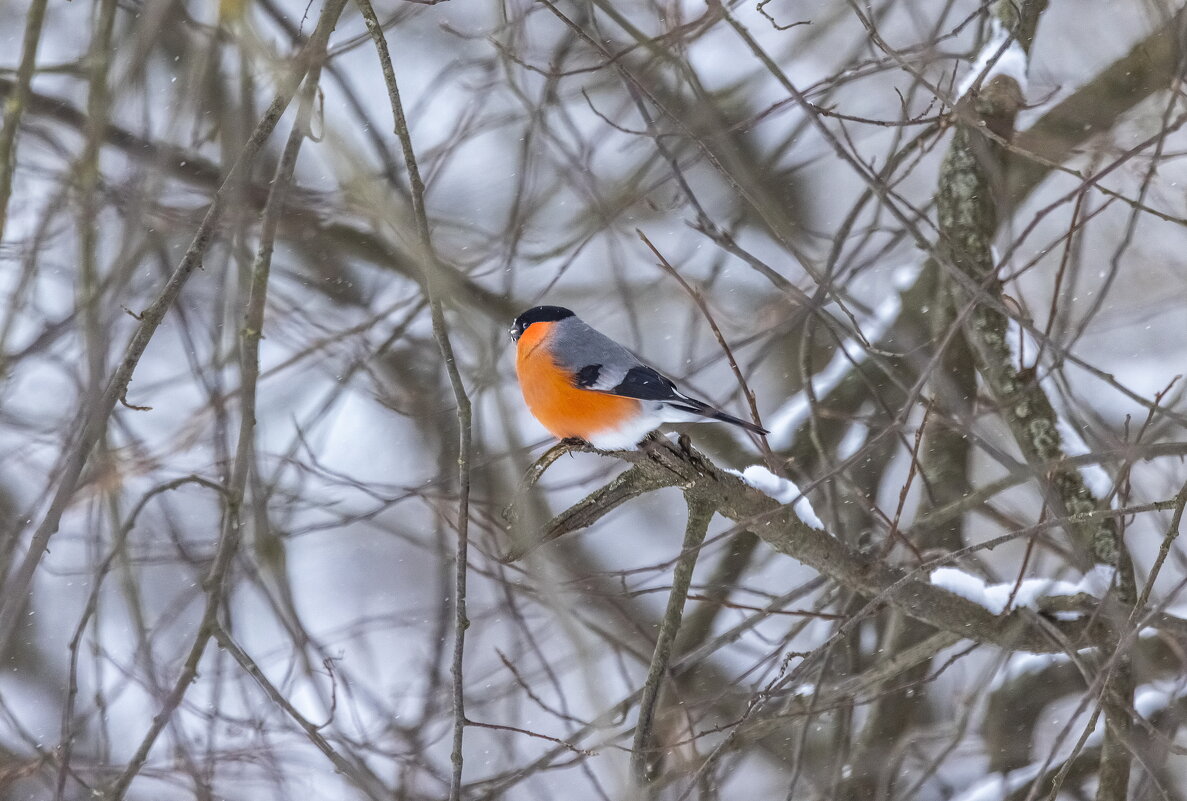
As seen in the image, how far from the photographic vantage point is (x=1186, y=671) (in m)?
2.18

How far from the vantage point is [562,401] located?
2.62 metres

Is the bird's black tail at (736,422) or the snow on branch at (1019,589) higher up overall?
the bird's black tail at (736,422)

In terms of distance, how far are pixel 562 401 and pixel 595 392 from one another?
12cm

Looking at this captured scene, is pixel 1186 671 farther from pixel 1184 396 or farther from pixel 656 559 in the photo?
pixel 656 559

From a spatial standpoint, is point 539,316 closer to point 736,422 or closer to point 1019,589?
point 736,422

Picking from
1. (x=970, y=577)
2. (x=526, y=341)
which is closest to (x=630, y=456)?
(x=526, y=341)

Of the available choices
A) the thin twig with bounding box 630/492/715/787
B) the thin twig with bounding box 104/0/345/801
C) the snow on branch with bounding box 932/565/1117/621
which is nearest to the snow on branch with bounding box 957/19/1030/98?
the snow on branch with bounding box 932/565/1117/621

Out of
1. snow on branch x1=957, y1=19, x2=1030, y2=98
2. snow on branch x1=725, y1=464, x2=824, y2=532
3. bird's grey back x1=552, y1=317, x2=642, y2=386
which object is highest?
snow on branch x1=957, y1=19, x2=1030, y2=98

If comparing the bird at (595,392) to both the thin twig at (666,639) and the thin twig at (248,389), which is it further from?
the thin twig at (248,389)

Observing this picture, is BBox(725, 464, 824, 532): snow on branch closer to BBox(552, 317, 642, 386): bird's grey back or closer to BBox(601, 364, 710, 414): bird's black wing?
BBox(601, 364, 710, 414): bird's black wing

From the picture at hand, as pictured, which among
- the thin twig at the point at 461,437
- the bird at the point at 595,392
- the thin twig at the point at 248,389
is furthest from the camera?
the bird at the point at 595,392

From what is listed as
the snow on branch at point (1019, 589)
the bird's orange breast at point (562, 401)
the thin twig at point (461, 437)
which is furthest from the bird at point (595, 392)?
the snow on branch at point (1019, 589)

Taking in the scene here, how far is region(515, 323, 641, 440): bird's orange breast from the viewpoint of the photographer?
8.03ft

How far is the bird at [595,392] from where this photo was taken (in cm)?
242
